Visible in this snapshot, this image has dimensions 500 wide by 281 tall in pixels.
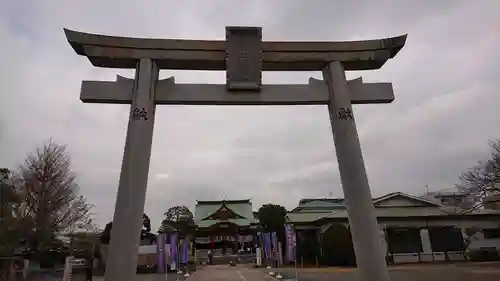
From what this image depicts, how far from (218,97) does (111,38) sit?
2.62 meters

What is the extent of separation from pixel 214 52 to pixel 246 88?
42.4 inches

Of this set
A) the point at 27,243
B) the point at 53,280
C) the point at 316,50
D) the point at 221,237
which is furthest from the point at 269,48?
the point at 221,237

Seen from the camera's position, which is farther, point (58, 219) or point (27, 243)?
point (58, 219)

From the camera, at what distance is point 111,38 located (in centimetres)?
879

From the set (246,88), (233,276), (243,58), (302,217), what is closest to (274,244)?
(233,276)

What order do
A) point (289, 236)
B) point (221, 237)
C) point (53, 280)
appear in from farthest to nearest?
1. point (221, 237)
2. point (289, 236)
3. point (53, 280)

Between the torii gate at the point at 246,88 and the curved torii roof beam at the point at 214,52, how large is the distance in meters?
0.02

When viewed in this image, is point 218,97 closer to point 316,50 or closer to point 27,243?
point 316,50

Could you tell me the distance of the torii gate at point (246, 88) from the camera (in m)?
8.15

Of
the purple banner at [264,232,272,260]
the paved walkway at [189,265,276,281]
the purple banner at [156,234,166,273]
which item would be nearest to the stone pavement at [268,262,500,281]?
the paved walkway at [189,265,276,281]

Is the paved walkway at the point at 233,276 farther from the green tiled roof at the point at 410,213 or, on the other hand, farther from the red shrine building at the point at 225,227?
the red shrine building at the point at 225,227

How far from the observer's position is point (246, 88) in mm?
8969

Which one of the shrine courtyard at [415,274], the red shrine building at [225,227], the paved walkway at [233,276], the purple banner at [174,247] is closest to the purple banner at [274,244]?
the paved walkway at [233,276]

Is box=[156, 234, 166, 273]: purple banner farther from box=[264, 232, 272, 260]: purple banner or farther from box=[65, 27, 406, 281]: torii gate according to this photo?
box=[65, 27, 406, 281]: torii gate
